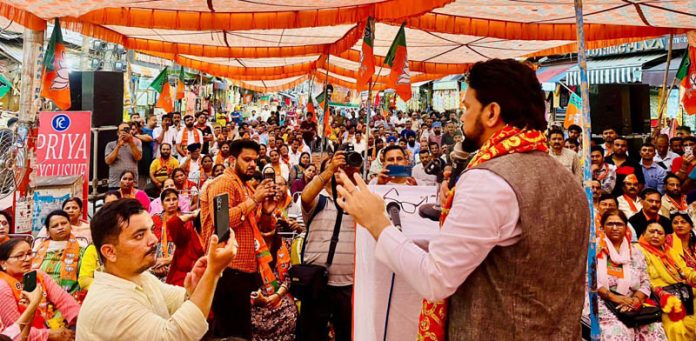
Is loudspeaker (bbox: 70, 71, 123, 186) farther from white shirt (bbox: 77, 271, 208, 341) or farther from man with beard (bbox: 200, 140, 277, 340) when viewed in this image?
white shirt (bbox: 77, 271, 208, 341)

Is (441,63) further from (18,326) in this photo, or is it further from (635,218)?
(18,326)

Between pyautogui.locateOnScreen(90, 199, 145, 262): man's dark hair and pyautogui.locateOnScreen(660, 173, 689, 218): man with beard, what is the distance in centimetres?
560

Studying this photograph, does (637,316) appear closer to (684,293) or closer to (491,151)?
(684,293)

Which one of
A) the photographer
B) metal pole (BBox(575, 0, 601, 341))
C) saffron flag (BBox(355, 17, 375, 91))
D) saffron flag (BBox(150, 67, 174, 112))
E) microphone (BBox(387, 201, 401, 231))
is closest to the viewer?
microphone (BBox(387, 201, 401, 231))

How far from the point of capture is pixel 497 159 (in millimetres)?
1472

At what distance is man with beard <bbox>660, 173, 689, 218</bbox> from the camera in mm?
5828

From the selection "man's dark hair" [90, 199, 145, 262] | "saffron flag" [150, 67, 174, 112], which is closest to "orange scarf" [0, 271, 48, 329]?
"man's dark hair" [90, 199, 145, 262]

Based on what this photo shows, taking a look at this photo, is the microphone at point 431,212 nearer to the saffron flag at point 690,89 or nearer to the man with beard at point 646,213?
the man with beard at point 646,213

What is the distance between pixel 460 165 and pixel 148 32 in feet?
26.6

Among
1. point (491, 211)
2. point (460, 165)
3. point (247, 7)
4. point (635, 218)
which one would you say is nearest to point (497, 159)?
point (491, 211)

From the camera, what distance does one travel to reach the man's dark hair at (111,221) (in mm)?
1914

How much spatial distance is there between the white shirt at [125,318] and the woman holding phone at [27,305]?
1.60 m

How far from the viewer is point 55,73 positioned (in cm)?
541

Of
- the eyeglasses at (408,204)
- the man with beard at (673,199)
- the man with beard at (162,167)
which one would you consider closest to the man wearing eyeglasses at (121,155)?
the man with beard at (162,167)
